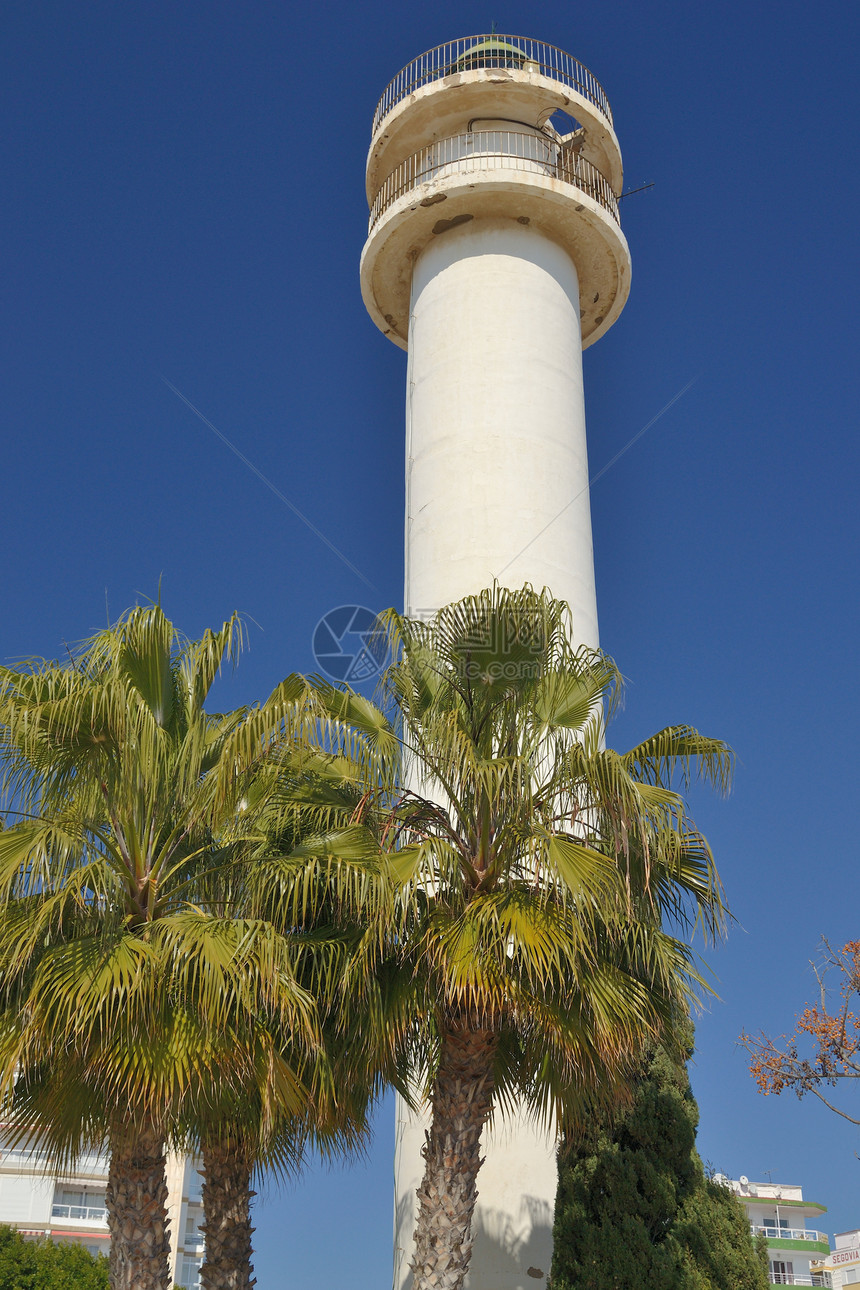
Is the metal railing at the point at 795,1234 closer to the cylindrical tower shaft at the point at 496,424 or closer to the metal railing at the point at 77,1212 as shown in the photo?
the metal railing at the point at 77,1212

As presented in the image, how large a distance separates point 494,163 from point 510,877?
16.7 m

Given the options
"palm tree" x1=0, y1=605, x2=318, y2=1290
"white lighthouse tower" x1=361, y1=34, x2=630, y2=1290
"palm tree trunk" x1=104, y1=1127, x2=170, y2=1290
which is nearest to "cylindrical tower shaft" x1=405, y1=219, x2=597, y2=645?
"white lighthouse tower" x1=361, y1=34, x2=630, y2=1290

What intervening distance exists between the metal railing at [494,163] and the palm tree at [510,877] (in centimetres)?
1422

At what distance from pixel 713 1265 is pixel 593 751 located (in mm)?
8024

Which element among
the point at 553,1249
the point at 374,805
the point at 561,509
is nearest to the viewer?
the point at 374,805

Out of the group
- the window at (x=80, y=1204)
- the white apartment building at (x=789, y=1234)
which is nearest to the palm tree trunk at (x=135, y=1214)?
the white apartment building at (x=789, y=1234)

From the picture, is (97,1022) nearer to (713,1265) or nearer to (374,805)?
(374,805)

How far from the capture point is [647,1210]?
15891mm

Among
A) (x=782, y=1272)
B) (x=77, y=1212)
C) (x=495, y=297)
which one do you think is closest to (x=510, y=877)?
(x=495, y=297)

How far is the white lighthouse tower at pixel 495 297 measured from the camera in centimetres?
2245

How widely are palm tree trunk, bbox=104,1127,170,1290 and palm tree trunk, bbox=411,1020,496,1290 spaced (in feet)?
7.48

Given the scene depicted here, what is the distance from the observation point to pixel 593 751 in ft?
39.4

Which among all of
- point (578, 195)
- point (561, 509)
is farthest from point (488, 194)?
point (561, 509)

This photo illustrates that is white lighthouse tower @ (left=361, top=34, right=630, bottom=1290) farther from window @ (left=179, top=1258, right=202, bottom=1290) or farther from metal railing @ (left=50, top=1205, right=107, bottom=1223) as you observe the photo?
window @ (left=179, top=1258, right=202, bottom=1290)
